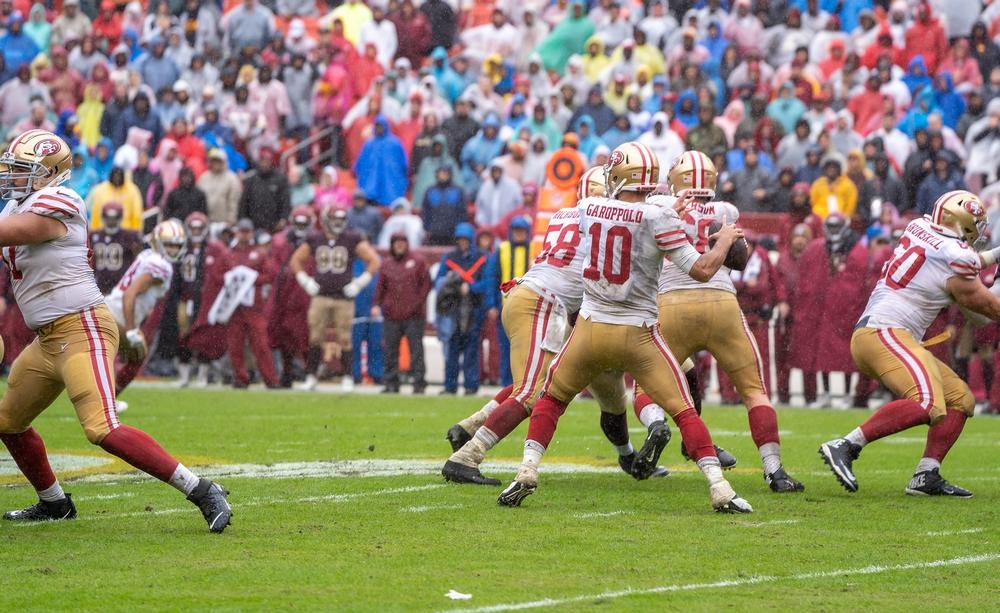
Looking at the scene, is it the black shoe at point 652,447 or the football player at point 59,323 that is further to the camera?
the black shoe at point 652,447

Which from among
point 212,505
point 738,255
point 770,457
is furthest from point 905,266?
point 212,505

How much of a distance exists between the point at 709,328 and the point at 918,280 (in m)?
1.20

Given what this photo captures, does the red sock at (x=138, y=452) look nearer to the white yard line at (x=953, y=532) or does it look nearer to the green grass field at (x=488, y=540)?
the green grass field at (x=488, y=540)

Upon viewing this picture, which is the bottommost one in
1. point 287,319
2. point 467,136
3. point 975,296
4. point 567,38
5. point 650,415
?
point 287,319

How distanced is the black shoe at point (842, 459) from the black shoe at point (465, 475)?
1832mm

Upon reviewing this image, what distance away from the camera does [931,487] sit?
9.20 m

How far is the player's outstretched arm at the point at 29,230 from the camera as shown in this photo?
737 centimetres

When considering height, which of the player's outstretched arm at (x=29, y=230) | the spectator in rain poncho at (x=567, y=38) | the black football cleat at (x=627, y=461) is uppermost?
the spectator in rain poncho at (x=567, y=38)

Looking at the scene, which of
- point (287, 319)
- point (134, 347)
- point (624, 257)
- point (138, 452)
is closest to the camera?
point (138, 452)

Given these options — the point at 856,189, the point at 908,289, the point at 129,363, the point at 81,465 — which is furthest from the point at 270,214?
the point at 908,289

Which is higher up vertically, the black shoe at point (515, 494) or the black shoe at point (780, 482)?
the black shoe at point (515, 494)

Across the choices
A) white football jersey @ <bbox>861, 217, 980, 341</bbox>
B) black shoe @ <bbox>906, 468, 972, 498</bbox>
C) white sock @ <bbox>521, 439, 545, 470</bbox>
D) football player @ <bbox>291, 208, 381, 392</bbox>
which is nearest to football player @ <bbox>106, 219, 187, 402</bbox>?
football player @ <bbox>291, 208, 381, 392</bbox>

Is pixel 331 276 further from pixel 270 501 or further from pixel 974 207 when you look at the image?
pixel 974 207

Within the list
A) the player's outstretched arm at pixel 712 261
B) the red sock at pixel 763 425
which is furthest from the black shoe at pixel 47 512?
the red sock at pixel 763 425
